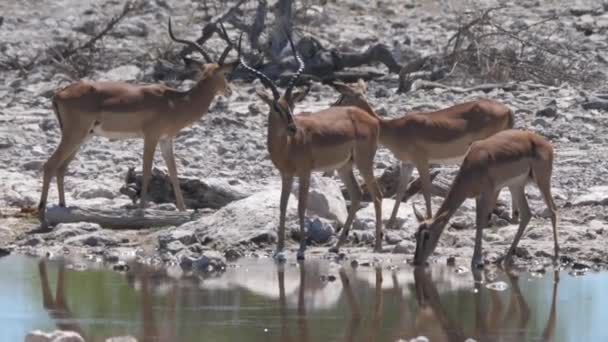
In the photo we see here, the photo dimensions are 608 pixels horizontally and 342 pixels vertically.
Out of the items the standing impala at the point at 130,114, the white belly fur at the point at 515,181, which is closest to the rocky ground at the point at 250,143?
the standing impala at the point at 130,114

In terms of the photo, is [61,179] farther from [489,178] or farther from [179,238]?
[489,178]

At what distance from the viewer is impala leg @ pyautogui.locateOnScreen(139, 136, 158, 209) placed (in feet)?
51.5

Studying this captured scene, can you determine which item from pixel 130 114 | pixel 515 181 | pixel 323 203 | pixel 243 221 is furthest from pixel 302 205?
pixel 130 114

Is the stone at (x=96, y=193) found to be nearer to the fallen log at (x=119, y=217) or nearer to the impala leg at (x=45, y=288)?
the fallen log at (x=119, y=217)

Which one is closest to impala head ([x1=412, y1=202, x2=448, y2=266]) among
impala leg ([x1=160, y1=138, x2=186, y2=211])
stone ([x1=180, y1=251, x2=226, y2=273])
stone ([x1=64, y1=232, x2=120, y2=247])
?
stone ([x1=180, y1=251, x2=226, y2=273])

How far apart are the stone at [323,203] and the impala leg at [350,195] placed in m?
0.21

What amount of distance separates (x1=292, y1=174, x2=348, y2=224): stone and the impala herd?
0.26 meters

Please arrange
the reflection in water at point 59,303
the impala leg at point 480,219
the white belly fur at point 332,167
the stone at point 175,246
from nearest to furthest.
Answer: the reflection in water at point 59,303, the impala leg at point 480,219, the stone at point 175,246, the white belly fur at point 332,167

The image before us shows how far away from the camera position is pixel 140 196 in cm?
1595

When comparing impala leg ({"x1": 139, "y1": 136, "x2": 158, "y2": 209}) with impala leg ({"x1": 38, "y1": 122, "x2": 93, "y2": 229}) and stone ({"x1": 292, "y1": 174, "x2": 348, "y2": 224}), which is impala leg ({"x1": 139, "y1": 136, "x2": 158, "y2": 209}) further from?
stone ({"x1": 292, "y1": 174, "x2": 348, "y2": 224})

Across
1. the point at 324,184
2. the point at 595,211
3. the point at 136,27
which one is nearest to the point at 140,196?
the point at 324,184

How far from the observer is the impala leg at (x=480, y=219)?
13.2 m

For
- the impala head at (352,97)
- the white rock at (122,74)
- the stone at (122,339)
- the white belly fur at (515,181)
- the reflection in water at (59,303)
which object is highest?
the white rock at (122,74)

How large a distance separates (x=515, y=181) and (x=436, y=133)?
2.26m
